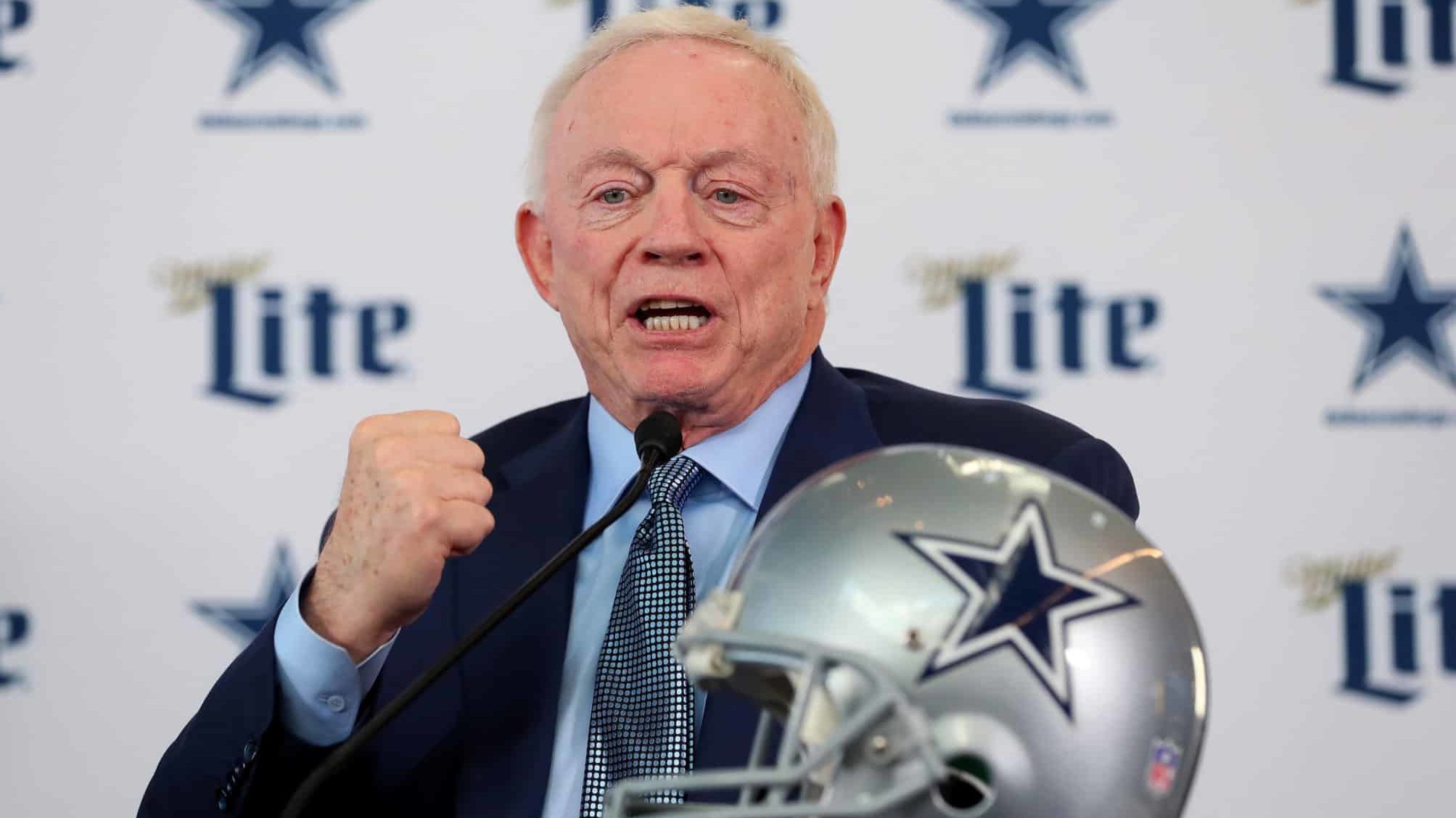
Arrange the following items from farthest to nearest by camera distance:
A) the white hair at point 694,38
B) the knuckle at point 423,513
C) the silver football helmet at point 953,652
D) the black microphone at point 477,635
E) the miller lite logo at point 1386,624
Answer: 1. the miller lite logo at point 1386,624
2. the white hair at point 694,38
3. the knuckle at point 423,513
4. the black microphone at point 477,635
5. the silver football helmet at point 953,652

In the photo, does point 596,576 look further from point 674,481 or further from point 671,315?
point 671,315

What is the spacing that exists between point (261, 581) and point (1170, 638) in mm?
1657

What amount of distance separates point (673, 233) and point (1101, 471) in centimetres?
50

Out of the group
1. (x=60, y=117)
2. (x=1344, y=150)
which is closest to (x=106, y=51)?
(x=60, y=117)

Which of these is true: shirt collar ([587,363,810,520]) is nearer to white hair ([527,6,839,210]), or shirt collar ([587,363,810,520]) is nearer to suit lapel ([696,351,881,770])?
suit lapel ([696,351,881,770])

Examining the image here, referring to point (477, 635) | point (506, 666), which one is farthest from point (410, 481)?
point (506, 666)

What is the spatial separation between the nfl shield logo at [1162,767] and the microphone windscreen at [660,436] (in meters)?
0.55

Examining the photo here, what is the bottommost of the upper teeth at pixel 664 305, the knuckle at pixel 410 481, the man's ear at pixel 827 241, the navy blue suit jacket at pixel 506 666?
the navy blue suit jacket at pixel 506 666

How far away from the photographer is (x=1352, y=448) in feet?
7.53

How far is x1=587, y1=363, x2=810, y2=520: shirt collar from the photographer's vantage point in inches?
66.1

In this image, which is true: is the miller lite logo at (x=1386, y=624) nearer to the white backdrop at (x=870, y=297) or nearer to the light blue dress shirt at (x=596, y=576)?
the white backdrop at (x=870, y=297)

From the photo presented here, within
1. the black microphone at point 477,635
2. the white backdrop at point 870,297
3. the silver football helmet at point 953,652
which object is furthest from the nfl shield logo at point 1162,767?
the white backdrop at point 870,297

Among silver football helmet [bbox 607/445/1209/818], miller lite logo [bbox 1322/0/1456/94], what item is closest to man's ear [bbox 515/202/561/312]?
silver football helmet [bbox 607/445/1209/818]

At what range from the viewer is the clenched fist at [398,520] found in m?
1.37
